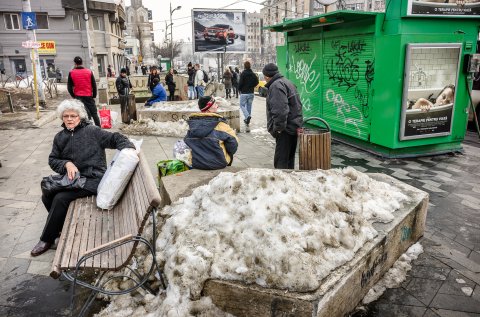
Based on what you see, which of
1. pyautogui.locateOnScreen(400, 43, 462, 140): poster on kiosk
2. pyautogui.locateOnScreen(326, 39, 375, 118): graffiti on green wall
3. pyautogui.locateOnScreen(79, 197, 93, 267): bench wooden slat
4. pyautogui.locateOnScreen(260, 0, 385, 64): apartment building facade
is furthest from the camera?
pyautogui.locateOnScreen(260, 0, 385, 64): apartment building facade

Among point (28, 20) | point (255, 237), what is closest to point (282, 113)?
point (255, 237)

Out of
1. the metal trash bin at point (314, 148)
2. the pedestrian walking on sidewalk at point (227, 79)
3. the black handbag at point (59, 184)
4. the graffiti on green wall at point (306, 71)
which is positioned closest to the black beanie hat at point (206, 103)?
the metal trash bin at point (314, 148)

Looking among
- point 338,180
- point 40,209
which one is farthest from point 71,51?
point 338,180

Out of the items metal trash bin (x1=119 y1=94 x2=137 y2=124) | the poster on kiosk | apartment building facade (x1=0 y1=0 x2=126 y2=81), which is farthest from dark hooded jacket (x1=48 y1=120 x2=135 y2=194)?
apartment building facade (x1=0 y1=0 x2=126 y2=81)

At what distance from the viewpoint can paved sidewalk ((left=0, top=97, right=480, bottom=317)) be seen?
3115mm

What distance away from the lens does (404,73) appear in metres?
6.78

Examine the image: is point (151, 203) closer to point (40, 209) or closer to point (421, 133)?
point (40, 209)

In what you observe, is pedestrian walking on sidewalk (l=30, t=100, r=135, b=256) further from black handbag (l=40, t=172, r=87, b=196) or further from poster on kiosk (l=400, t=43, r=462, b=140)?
poster on kiosk (l=400, t=43, r=462, b=140)

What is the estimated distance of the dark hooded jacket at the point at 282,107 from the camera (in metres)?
5.25

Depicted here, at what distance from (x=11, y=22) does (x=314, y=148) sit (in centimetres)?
4086

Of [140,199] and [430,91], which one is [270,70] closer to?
[140,199]

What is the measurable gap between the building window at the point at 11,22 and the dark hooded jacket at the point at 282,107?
3951 cm

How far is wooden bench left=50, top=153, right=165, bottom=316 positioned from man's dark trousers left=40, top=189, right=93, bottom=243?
0.08m

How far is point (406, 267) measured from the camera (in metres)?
3.57
